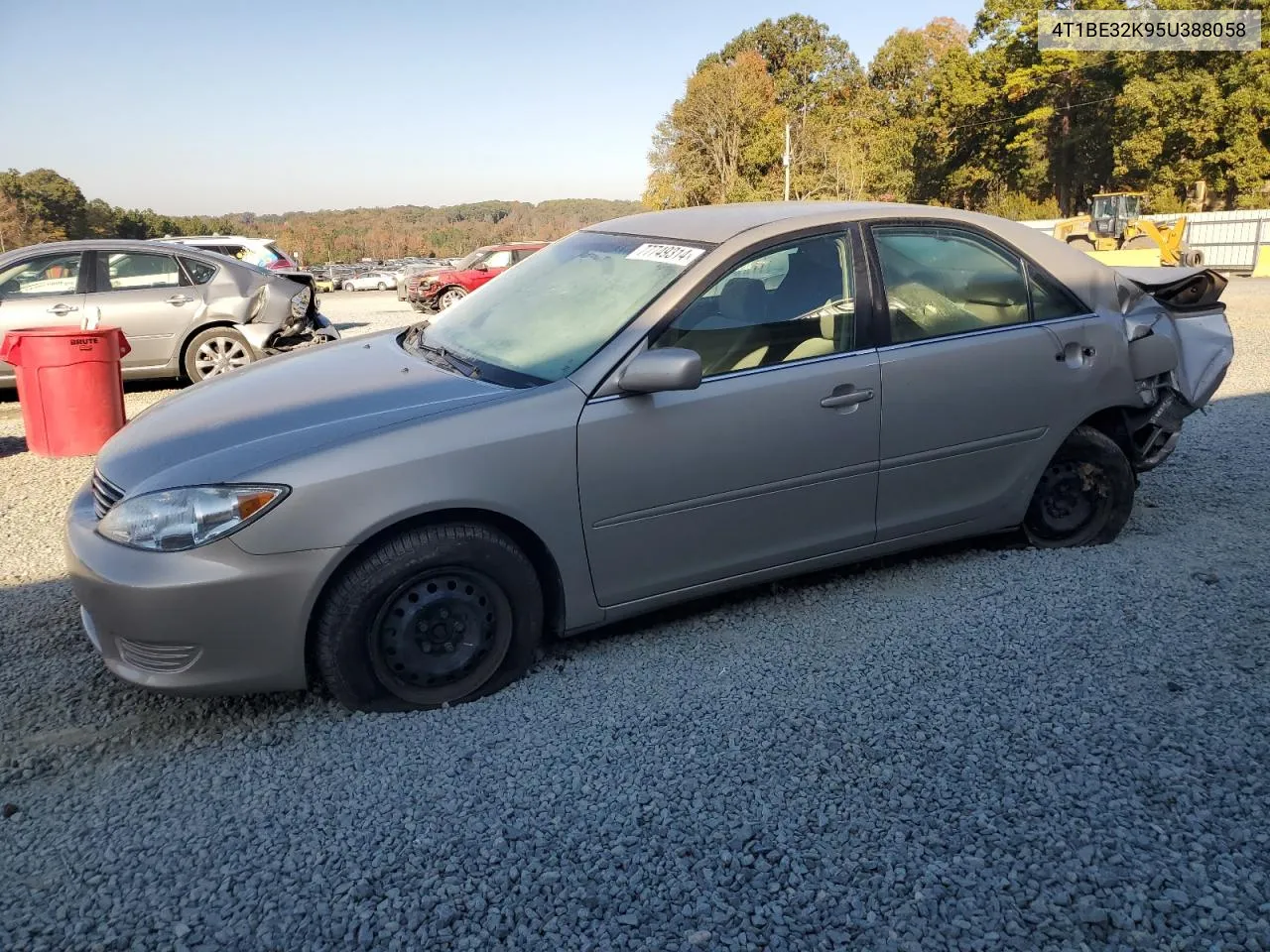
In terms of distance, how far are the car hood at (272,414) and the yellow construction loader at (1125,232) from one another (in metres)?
23.6

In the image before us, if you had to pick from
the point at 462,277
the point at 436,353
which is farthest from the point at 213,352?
the point at 462,277

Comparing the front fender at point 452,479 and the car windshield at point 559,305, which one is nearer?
the front fender at point 452,479

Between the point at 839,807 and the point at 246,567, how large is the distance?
185 centimetres

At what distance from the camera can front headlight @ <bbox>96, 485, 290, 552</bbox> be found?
2.93 metres

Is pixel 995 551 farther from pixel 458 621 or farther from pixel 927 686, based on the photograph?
pixel 458 621

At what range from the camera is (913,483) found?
3971mm

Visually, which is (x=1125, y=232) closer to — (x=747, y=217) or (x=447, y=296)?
(x=447, y=296)

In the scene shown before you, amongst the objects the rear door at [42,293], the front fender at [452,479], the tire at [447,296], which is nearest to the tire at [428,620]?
the front fender at [452,479]

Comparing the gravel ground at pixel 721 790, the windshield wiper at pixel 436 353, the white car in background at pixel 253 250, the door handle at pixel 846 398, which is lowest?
the gravel ground at pixel 721 790

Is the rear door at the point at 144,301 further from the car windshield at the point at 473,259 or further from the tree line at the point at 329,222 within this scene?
the tree line at the point at 329,222

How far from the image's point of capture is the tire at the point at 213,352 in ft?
31.1

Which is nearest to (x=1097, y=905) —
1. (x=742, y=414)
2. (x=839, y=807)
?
(x=839, y=807)

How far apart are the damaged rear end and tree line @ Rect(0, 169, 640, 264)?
61.3 meters

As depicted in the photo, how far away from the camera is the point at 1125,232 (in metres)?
27.6
